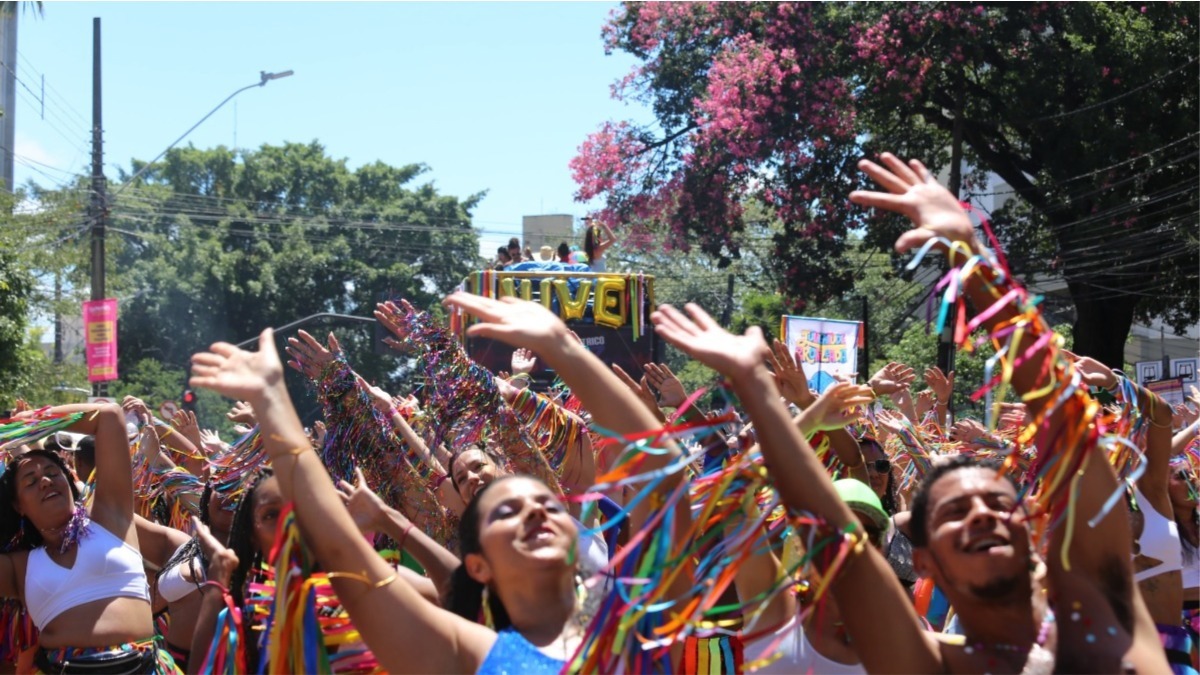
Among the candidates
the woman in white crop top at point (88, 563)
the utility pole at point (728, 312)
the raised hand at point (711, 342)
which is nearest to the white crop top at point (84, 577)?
the woman in white crop top at point (88, 563)

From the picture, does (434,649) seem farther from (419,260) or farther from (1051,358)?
(419,260)

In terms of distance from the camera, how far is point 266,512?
4098 mm

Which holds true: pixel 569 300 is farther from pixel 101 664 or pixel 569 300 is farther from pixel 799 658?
pixel 799 658

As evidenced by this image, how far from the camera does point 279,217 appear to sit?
44.6 m

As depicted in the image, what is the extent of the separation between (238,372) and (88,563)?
7.20 feet

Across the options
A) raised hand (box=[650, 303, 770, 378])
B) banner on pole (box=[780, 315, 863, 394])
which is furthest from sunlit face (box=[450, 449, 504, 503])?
banner on pole (box=[780, 315, 863, 394])

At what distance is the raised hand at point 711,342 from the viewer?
8.61ft

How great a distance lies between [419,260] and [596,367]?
41486 mm

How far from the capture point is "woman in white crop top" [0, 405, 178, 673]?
4.71m

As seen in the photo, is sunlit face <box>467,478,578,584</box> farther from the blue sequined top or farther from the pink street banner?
the pink street banner

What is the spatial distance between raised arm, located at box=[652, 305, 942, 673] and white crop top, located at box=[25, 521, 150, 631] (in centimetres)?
288

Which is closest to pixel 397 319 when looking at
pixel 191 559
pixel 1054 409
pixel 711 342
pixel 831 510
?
pixel 191 559

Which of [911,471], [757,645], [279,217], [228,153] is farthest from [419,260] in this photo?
[757,645]

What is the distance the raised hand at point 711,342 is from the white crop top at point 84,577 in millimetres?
2770
